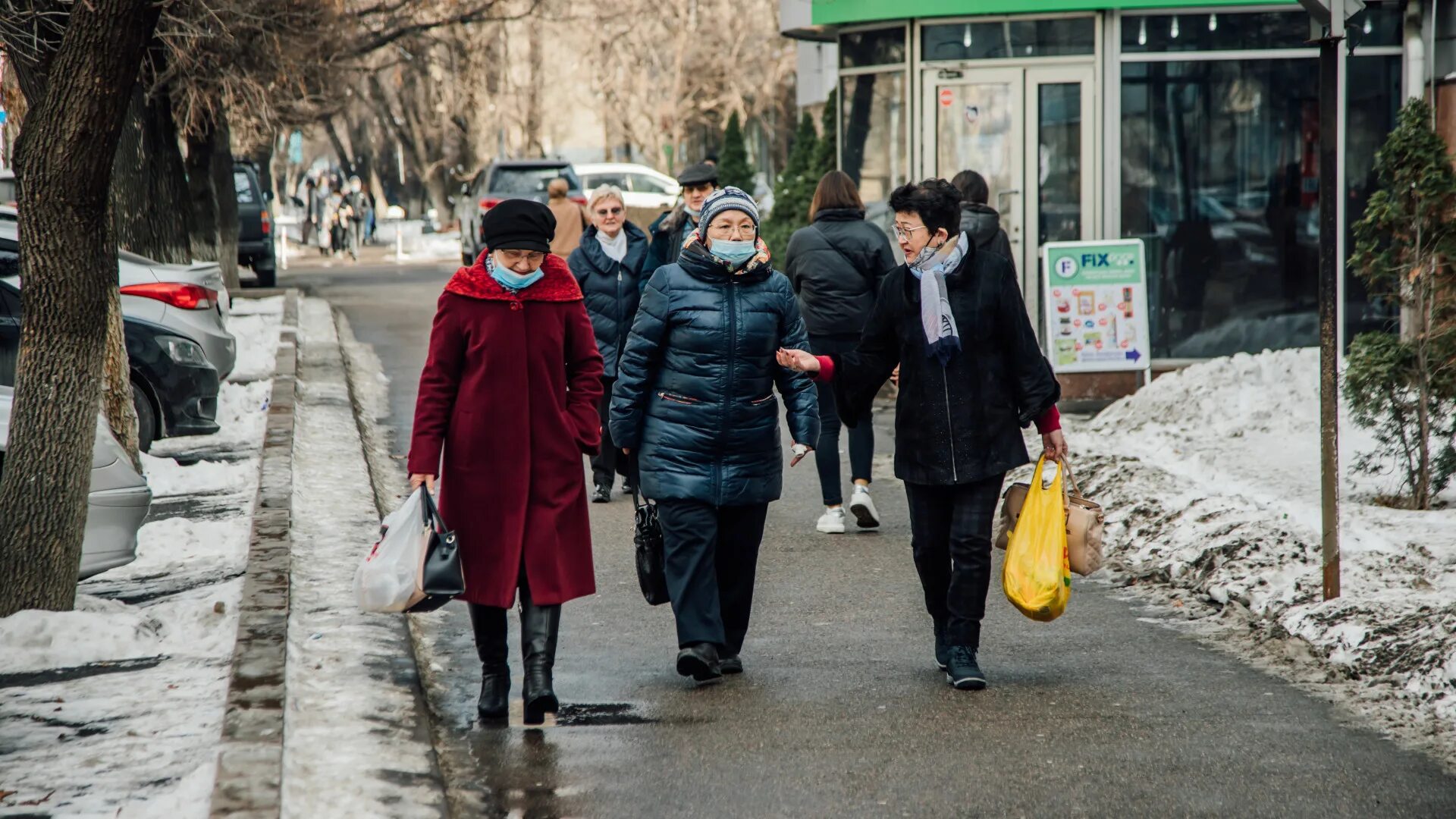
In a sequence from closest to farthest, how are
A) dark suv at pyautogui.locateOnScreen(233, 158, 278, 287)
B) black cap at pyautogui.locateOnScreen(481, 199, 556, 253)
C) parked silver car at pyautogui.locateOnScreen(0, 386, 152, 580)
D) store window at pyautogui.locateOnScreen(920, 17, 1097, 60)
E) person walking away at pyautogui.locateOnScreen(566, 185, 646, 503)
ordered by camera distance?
black cap at pyautogui.locateOnScreen(481, 199, 556, 253) < parked silver car at pyautogui.locateOnScreen(0, 386, 152, 580) < person walking away at pyautogui.locateOnScreen(566, 185, 646, 503) < store window at pyautogui.locateOnScreen(920, 17, 1097, 60) < dark suv at pyautogui.locateOnScreen(233, 158, 278, 287)

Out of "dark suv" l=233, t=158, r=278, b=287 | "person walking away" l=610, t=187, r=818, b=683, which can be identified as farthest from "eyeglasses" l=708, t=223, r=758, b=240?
"dark suv" l=233, t=158, r=278, b=287

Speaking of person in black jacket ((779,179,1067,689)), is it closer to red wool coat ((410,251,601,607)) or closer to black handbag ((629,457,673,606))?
black handbag ((629,457,673,606))

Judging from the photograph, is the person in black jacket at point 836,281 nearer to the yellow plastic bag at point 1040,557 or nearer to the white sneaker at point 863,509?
the white sneaker at point 863,509

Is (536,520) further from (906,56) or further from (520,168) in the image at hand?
(520,168)

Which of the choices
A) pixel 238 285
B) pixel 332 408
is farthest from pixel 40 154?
pixel 238 285

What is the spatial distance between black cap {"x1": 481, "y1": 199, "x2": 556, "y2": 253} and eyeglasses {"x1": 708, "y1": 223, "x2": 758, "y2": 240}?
24.3 inches

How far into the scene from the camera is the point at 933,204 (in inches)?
225

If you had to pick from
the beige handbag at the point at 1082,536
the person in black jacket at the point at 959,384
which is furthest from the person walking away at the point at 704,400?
the beige handbag at the point at 1082,536

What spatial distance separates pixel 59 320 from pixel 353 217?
32.1 m

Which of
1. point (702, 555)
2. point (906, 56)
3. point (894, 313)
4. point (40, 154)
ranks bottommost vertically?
point (702, 555)

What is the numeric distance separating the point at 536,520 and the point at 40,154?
2.47 m

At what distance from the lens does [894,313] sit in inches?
233

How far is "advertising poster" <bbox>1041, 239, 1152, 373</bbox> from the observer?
13203mm

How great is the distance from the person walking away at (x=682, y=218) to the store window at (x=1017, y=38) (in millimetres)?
5669
